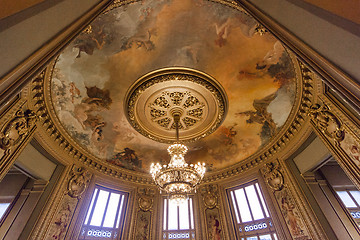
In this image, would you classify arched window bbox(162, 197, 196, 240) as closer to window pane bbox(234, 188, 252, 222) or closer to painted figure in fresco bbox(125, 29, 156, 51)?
window pane bbox(234, 188, 252, 222)

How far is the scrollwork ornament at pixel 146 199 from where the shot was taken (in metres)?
8.73

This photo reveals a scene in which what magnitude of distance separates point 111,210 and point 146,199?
1.61m

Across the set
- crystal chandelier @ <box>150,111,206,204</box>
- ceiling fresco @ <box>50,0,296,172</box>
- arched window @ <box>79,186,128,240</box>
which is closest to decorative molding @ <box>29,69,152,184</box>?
ceiling fresco @ <box>50,0,296,172</box>

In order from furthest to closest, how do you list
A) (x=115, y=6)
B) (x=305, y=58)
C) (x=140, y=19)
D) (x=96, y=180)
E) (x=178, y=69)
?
(x=96, y=180) < (x=178, y=69) < (x=140, y=19) < (x=115, y=6) < (x=305, y=58)

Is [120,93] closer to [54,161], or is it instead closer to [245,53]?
[54,161]

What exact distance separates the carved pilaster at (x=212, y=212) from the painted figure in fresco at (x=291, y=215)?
2670 mm

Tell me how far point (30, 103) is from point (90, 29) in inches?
117

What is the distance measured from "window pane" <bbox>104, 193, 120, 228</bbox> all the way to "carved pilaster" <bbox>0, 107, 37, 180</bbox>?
15.0 feet

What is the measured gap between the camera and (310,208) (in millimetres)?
6195

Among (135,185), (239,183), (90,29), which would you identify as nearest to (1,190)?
(135,185)

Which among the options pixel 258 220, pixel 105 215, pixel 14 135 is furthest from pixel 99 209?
pixel 258 220

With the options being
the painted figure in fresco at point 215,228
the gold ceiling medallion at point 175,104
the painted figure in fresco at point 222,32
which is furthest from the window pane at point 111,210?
the painted figure in fresco at point 222,32

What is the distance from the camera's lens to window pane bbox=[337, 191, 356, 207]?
649 centimetres

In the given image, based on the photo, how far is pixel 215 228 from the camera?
8.09 meters
